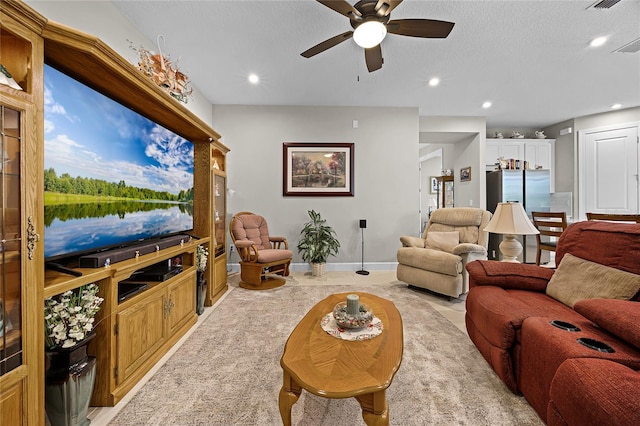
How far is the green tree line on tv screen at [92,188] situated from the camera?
1.32 m

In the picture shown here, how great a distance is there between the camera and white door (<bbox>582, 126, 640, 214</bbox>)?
181 inches

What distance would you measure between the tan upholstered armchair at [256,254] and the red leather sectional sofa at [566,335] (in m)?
2.41

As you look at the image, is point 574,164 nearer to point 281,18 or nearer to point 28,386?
point 281,18

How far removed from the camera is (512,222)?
230cm

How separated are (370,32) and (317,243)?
2.96 m

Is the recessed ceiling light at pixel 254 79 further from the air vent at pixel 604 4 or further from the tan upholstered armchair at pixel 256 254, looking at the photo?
the air vent at pixel 604 4

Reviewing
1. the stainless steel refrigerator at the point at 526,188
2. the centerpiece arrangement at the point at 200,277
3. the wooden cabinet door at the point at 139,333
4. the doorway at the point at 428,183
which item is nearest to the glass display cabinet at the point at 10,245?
the wooden cabinet door at the point at 139,333

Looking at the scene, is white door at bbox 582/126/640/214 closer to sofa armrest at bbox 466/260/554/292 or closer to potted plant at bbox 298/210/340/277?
sofa armrest at bbox 466/260/554/292

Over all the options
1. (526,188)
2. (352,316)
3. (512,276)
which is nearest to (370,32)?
(352,316)

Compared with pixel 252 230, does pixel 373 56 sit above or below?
above

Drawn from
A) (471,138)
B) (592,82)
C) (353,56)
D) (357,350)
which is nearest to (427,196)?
(471,138)

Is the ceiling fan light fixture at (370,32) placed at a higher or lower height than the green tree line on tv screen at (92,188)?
higher

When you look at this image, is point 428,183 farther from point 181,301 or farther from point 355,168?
point 181,301

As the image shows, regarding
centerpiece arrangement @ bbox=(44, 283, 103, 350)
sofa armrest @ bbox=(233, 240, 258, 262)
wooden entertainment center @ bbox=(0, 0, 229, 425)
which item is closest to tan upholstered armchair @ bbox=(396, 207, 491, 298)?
sofa armrest @ bbox=(233, 240, 258, 262)
